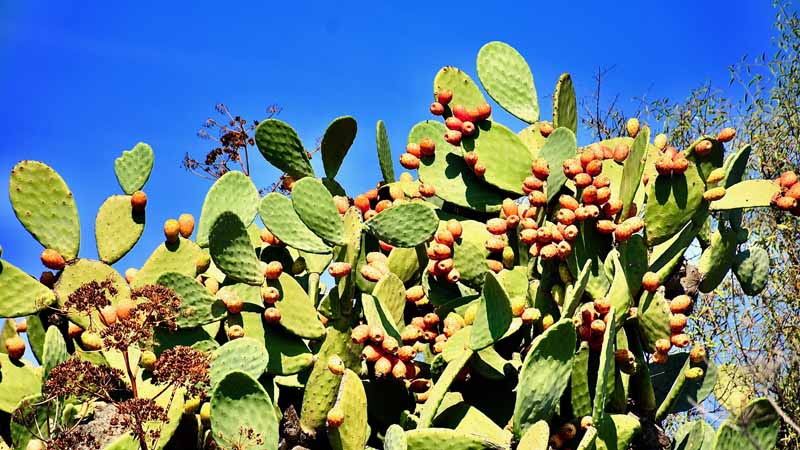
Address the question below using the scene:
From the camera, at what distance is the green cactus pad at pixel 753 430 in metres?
3.44

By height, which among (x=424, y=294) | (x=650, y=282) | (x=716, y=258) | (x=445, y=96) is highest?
(x=445, y=96)

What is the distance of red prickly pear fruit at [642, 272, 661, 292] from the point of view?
11.2 feet

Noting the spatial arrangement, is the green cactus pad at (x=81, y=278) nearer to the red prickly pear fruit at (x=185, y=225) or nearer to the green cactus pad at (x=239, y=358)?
the red prickly pear fruit at (x=185, y=225)

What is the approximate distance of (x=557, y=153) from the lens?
3643 millimetres

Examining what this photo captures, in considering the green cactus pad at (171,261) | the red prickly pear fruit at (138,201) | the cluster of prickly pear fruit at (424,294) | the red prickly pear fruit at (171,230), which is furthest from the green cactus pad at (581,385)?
the red prickly pear fruit at (138,201)

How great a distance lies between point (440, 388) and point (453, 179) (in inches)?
40.2

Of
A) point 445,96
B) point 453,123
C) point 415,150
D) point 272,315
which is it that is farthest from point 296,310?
point 445,96

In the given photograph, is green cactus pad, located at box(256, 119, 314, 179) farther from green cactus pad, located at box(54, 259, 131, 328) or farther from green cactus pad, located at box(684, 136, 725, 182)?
green cactus pad, located at box(684, 136, 725, 182)

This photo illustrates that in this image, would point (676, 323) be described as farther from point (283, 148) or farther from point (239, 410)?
point (283, 148)

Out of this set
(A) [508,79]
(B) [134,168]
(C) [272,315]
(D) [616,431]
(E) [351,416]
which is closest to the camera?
(E) [351,416]

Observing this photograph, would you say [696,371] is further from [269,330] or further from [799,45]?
[799,45]

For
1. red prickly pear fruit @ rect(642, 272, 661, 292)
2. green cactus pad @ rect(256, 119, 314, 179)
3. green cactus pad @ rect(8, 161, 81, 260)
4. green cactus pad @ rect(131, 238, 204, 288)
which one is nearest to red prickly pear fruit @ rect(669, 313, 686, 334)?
red prickly pear fruit @ rect(642, 272, 661, 292)

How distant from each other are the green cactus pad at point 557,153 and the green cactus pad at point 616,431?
2.71 feet

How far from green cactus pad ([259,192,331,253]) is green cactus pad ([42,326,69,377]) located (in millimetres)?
870
